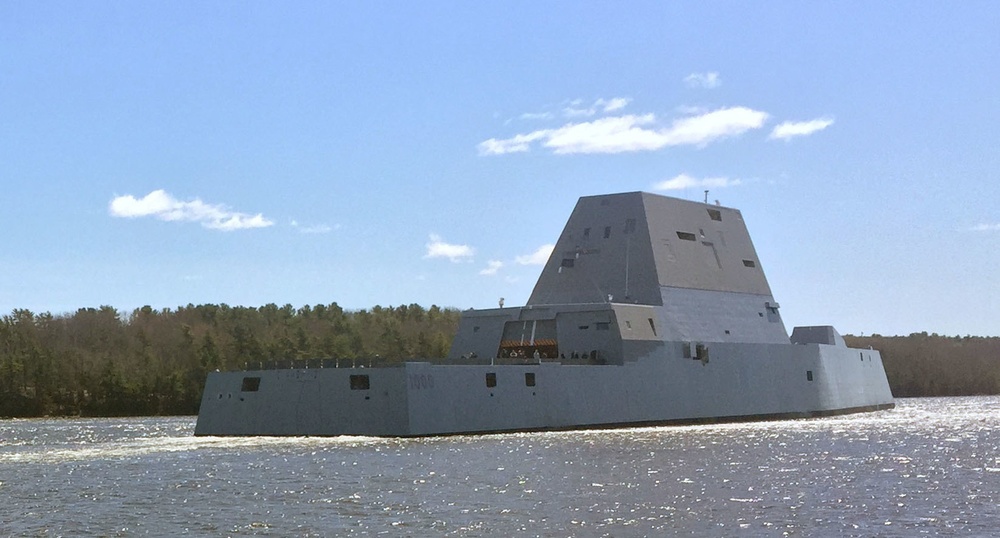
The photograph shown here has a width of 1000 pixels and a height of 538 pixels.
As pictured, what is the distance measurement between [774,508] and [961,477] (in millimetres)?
5549

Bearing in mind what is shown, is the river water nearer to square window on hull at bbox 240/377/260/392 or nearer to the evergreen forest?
square window on hull at bbox 240/377/260/392

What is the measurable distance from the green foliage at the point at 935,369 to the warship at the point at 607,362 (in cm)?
3921

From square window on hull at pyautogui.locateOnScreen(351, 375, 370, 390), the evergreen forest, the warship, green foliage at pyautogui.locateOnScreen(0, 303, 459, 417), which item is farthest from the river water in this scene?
green foliage at pyautogui.locateOnScreen(0, 303, 459, 417)

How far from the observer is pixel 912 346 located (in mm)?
85875

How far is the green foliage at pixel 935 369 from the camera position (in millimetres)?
79688

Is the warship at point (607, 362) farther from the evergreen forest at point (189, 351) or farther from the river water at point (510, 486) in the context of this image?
the evergreen forest at point (189, 351)

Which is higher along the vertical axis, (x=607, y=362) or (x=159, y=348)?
(x=159, y=348)

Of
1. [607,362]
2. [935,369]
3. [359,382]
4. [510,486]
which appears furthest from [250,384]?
[935,369]

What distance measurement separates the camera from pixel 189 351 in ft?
207

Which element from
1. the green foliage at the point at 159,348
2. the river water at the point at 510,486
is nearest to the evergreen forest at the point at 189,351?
the green foliage at the point at 159,348

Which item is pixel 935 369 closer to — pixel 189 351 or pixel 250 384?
pixel 189 351

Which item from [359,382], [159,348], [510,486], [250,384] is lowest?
[510,486]

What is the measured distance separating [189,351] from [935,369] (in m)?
48.4

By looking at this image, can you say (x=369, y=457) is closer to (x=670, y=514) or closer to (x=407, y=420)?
(x=407, y=420)
